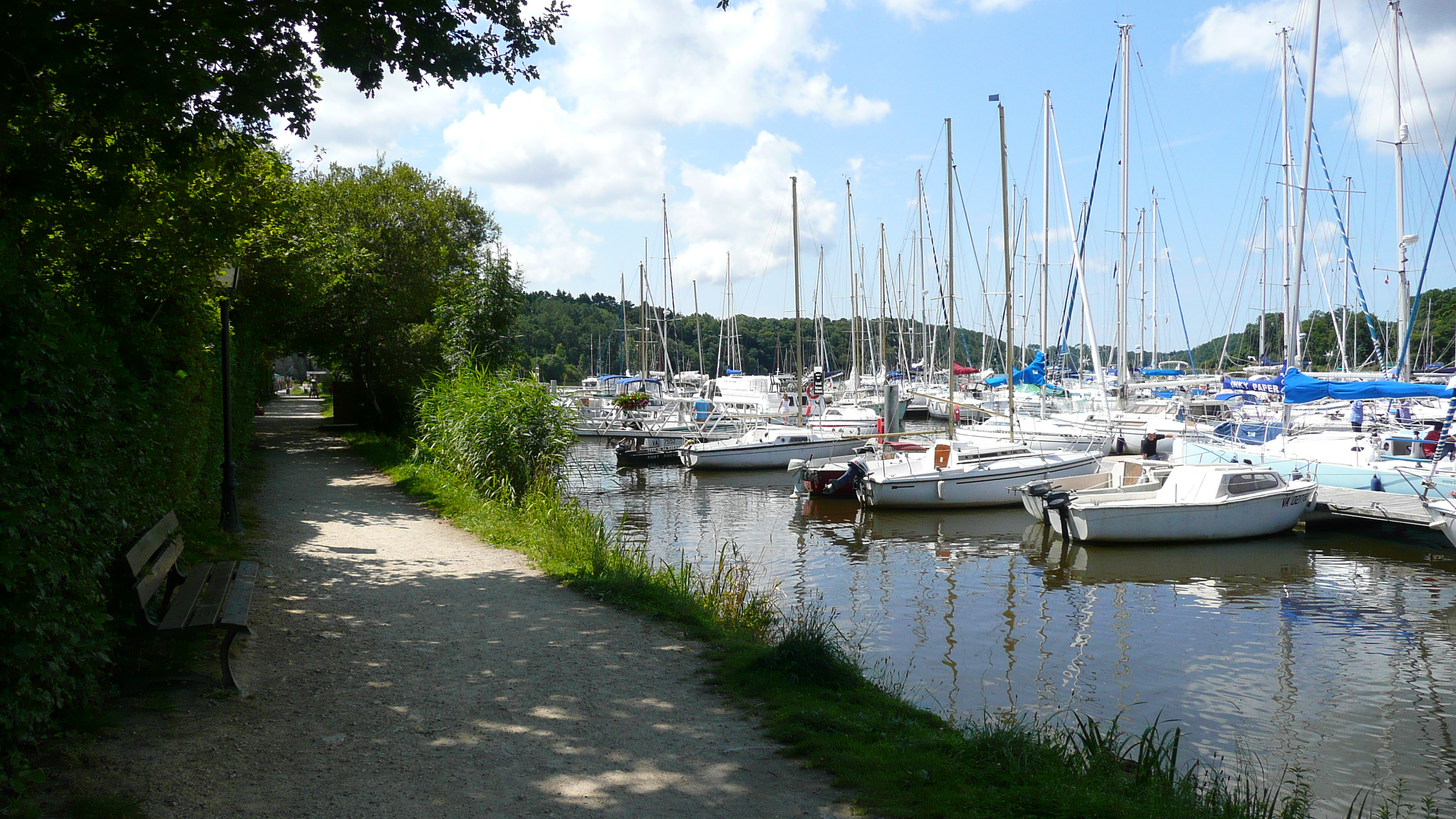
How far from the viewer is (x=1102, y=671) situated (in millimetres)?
10578

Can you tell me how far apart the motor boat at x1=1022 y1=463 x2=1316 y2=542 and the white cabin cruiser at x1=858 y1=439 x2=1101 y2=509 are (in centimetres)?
288

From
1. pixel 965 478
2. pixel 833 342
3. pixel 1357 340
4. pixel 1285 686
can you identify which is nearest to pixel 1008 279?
pixel 965 478

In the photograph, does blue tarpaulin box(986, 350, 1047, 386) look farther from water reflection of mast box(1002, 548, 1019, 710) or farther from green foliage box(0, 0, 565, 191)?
green foliage box(0, 0, 565, 191)

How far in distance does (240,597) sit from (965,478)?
62.1ft

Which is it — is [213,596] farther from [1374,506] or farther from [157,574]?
[1374,506]

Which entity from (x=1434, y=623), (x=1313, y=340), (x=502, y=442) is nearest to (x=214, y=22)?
(x=502, y=442)

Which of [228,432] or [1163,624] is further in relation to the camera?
[1163,624]

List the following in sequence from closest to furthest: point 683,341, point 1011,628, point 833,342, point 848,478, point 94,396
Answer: point 94,396 → point 1011,628 → point 848,478 → point 683,341 → point 833,342

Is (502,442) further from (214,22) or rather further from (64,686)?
(64,686)

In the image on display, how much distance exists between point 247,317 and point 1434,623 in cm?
2115

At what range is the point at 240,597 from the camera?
21.1 feet

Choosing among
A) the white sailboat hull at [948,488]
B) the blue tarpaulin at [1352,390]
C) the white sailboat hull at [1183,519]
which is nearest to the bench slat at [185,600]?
the white sailboat hull at [1183,519]

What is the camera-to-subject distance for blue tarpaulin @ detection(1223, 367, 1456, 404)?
21688 millimetres

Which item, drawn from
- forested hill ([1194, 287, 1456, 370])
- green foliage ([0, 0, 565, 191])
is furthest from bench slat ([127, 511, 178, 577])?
forested hill ([1194, 287, 1456, 370])
